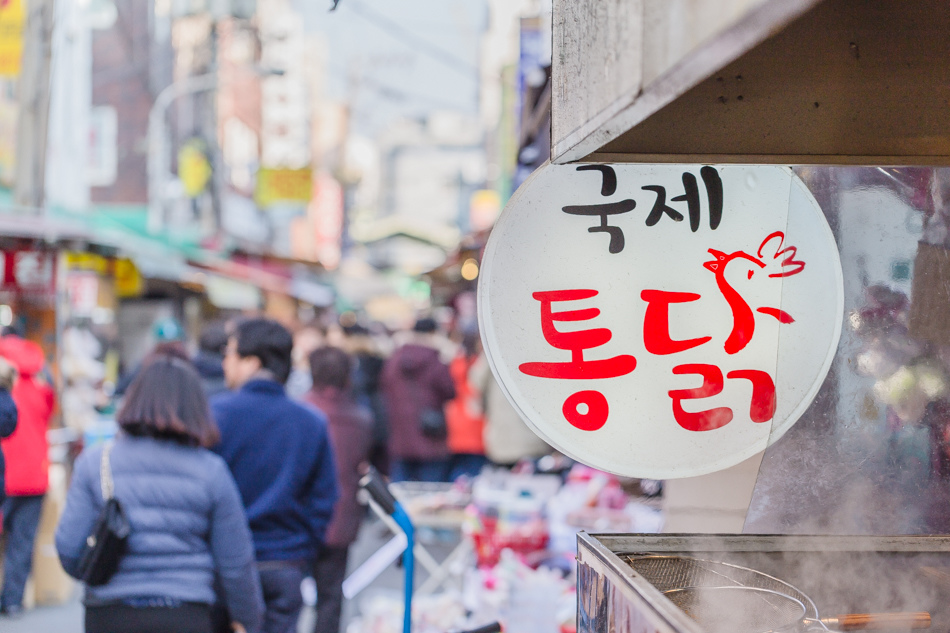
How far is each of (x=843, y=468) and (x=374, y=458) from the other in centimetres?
527

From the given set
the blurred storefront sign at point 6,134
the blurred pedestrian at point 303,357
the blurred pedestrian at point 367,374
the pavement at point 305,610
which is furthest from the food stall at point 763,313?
the blurred storefront sign at point 6,134

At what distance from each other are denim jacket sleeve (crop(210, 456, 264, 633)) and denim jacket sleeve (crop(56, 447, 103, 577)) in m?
0.43

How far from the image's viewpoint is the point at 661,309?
1984mm

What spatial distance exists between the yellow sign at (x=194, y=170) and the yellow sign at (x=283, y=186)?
1575 millimetres

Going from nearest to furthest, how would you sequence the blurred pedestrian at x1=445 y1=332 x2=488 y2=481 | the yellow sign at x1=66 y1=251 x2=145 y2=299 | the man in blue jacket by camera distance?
1. the man in blue jacket
2. the blurred pedestrian at x1=445 y1=332 x2=488 y2=481
3. the yellow sign at x1=66 y1=251 x2=145 y2=299

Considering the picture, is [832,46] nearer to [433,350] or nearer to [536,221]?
[536,221]

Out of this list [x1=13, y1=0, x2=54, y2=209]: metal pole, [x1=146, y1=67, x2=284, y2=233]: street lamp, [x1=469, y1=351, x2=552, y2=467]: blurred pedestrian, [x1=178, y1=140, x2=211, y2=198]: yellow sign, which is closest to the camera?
[x1=13, y1=0, x2=54, y2=209]: metal pole

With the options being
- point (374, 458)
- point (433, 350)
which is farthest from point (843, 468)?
point (433, 350)

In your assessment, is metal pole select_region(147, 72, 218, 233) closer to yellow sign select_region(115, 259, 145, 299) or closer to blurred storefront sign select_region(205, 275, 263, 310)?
blurred storefront sign select_region(205, 275, 263, 310)

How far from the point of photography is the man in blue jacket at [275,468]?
158 inches

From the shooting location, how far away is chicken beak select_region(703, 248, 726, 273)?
2.00 meters

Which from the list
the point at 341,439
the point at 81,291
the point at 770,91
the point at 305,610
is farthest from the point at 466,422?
the point at 770,91

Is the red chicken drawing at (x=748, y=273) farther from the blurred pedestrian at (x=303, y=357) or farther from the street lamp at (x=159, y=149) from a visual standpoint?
the street lamp at (x=159, y=149)

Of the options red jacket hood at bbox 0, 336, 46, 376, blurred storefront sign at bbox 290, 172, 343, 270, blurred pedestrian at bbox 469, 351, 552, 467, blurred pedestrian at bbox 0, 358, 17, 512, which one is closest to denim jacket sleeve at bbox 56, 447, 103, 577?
blurred pedestrian at bbox 0, 358, 17, 512
